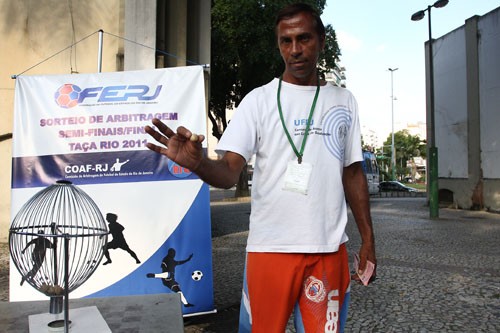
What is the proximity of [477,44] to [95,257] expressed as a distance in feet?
50.0

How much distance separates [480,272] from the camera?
5809 mm

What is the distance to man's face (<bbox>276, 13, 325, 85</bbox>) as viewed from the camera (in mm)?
1756

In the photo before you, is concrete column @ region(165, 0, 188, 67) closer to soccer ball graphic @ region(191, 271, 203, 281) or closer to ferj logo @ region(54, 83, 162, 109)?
ferj logo @ region(54, 83, 162, 109)

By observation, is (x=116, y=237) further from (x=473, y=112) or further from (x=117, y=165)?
(x=473, y=112)

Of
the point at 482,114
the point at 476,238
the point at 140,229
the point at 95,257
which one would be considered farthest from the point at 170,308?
the point at 482,114

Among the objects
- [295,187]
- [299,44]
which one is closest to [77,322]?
[295,187]

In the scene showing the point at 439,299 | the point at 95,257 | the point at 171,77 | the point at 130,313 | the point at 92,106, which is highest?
the point at 171,77

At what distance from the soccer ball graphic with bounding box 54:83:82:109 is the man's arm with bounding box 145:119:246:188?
2.47 meters

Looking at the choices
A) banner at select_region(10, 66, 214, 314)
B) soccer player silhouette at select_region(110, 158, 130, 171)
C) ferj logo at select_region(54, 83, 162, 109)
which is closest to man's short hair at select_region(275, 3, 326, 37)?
banner at select_region(10, 66, 214, 314)

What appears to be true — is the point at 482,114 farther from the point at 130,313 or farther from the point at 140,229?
the point at 130,313

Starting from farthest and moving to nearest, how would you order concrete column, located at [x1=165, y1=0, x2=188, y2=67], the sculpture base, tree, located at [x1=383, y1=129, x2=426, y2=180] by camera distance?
tree, located at [x1=383, y1=129, x2=426, y2=180] → concrete column, located at [x1=165, y1=0, x2=188, y2=67] → the sculpture base

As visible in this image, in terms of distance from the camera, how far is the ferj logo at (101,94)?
11.8 feet

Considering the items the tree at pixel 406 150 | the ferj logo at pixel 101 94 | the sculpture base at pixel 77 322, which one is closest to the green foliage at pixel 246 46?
the ferj logo at pixel 101 94

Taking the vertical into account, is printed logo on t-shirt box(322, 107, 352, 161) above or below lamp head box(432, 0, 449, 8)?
below
